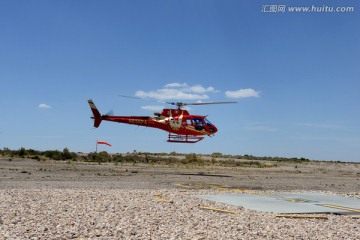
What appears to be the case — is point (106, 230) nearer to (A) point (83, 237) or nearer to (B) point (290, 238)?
(A) point (83, 237)

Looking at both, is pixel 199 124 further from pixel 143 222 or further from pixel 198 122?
pixel 143 222

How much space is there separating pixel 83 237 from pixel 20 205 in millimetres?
5062

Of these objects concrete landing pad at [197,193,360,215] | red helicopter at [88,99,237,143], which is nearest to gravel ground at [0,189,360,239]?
concrete landing pad at [197,193,360,215]

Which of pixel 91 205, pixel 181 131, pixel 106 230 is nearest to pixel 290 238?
pixel 106 230

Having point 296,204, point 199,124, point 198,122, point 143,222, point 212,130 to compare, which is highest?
point 198,122

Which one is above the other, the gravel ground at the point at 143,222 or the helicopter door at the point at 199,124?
the helicopter door at the point at 199,124

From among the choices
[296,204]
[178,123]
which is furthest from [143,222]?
[178,123]

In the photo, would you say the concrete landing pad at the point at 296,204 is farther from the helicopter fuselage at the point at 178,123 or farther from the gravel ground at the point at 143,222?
the helicopter fuselage at the point at 178,123

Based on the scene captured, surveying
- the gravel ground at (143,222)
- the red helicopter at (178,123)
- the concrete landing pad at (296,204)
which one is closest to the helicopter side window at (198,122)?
the red helicopter at (178,123)

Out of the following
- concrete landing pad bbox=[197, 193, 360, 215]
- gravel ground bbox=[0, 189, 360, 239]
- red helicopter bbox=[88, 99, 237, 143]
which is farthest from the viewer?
red helicopter bbox=[88, 99, 237, 143]

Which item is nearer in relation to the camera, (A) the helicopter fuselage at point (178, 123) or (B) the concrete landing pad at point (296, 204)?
(B) the concrete landing pad at point (296, 204)

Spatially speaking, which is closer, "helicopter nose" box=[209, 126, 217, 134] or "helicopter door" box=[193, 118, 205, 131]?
"helicopter door" box=[193, 118, 205, 131]

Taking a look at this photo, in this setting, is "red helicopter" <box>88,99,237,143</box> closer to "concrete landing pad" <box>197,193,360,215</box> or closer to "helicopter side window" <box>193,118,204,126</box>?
"helicopter side window" <box>193,118,204,126</box>

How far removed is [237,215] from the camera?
13.7 metres
